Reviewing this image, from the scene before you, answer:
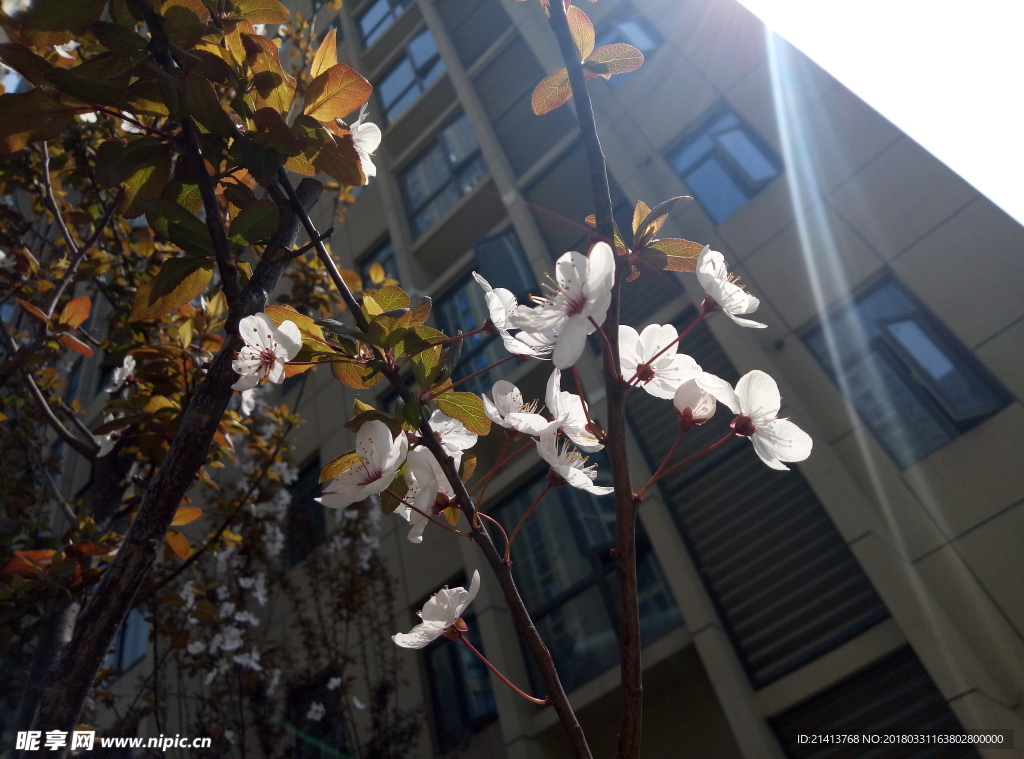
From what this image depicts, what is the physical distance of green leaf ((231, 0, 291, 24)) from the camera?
1.26 metres

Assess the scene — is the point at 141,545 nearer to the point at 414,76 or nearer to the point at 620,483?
the point at 620,483

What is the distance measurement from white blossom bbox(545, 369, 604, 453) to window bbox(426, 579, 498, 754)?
4.81 meters

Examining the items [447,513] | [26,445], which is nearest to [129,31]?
[447,513]

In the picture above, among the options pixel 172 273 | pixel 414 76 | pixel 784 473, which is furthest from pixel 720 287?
pixel 414 76

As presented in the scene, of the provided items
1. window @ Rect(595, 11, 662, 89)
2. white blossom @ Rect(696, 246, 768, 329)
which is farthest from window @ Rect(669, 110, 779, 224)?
white blossom @ Rect(696, 246, 768, 329)

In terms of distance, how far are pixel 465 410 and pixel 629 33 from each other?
662cm

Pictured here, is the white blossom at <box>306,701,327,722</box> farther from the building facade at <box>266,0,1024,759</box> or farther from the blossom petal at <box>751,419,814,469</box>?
the blossom petal at <box>751,419,814,469</box>

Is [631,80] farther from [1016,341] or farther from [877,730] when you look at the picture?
[877,730]

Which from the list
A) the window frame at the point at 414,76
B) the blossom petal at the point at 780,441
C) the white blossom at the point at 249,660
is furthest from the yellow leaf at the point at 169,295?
the window frame at the point at 414,76

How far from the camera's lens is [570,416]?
835mm

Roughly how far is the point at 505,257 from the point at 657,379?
19.6 feet

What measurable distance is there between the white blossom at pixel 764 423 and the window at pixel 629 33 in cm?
619

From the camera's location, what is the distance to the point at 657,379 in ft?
2.79

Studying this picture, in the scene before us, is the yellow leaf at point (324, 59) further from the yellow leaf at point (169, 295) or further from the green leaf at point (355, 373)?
the green leaf at point (355, 373)
